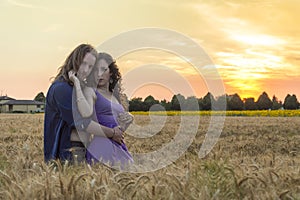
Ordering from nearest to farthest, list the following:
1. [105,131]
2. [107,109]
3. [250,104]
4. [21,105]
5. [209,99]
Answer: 1. [105,131]
2. [209,99]
3. [107,109]
4. [250,104]
5. [21,105]

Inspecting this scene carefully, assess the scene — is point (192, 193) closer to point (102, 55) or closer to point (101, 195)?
point (101, 195)

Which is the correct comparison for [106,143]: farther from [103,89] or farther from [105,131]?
[103,89]

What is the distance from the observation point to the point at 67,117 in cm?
536

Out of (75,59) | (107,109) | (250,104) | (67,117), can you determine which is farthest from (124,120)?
(250,104)

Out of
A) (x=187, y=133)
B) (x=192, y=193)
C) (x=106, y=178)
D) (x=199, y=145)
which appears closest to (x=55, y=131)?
(x=106, y=178)

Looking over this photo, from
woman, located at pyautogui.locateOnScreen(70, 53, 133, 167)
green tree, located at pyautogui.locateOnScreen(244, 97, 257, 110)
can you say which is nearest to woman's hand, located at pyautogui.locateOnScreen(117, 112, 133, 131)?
woman, located at pyautogui.locateOnScreen(70, 53, 133, 167)

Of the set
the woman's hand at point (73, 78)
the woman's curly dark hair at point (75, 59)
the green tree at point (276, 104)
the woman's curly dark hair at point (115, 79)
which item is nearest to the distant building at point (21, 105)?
the green tree at point (276, 104)

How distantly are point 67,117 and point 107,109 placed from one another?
728 millimetres

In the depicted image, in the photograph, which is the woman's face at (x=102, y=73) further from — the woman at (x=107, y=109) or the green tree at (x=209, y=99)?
the green tree at (x=209, y=99)

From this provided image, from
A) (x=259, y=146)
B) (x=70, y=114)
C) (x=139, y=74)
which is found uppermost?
(x=139, y=74)

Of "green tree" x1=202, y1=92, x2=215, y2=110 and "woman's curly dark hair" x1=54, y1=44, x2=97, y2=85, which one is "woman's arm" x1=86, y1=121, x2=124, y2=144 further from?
"green tree" x1=202, y1=92, x2=215, y2=110

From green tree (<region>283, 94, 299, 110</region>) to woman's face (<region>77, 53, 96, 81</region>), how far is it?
56.2m

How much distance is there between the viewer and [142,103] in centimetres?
664

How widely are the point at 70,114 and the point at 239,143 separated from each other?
6526 millimetres
